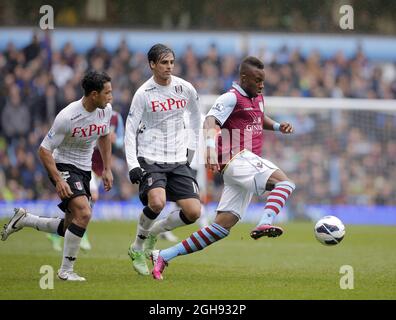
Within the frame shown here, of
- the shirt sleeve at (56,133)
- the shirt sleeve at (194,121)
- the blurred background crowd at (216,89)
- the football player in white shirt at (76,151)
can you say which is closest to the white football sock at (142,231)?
the football player in white shirt at (76,151)

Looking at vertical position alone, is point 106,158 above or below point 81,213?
above

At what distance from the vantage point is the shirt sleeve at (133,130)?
33.2 feet

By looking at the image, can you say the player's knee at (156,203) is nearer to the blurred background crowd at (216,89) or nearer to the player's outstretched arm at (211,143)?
the player's outstretched arm at (211,143)

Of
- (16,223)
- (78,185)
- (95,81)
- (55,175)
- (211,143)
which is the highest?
(95,81)

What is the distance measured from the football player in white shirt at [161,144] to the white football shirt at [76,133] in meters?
0.34

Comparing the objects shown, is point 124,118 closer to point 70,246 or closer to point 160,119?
point 160,119

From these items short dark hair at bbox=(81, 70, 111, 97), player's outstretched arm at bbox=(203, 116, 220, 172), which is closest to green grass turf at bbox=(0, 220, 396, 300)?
player's outstretched arm at bbox=(203, 116, 220, 172)

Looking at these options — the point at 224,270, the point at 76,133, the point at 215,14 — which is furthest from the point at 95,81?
the point at 215,14

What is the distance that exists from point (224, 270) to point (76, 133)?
266 cm

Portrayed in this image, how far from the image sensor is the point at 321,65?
24547mm

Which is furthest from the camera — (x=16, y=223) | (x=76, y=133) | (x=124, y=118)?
(x=124, y=118)

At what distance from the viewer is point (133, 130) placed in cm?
1026

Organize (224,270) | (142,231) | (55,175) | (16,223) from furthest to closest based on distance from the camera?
(224,270) → (16,223) → (142,231) → (55,175)
